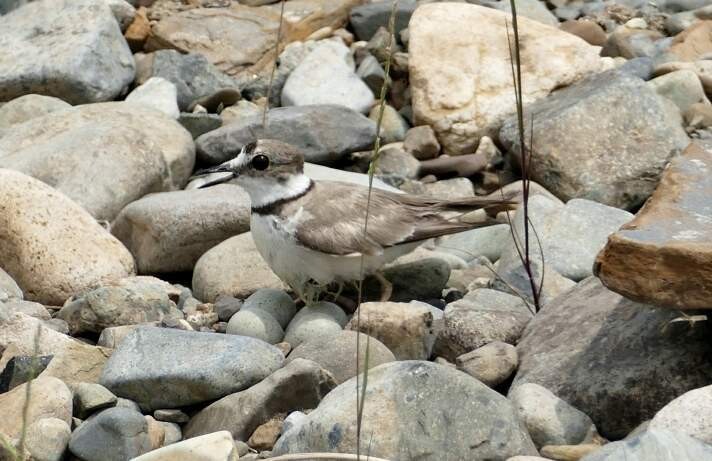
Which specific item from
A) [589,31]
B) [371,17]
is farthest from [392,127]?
[589,31]

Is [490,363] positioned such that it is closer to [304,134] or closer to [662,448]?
[662,448]

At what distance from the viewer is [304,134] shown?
27.7ft

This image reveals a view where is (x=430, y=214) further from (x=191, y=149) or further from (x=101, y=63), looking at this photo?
(x=101, y=63)

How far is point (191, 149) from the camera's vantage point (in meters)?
8.41

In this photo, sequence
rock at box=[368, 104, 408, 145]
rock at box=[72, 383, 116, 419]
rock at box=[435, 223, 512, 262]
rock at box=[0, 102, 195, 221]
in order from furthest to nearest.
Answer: rock at box=[368, 104, 408, 145]
rock at box=[0, 102, 195, 221]
rock at box=[435, 223, 512, 262]
rock at box=[72, 383, 116, 419]

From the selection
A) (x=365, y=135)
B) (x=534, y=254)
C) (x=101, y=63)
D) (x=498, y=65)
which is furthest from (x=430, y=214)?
(x=101, y=63)

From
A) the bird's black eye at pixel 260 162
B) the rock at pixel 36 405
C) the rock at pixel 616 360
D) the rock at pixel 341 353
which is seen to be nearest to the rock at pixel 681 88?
the bird's black eye at pixel 260 162

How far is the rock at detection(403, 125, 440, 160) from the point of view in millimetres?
8750

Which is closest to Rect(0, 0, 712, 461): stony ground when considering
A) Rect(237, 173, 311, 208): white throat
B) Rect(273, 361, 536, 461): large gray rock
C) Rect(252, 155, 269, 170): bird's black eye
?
Rect(273, 361, 536, 461): large gray rock

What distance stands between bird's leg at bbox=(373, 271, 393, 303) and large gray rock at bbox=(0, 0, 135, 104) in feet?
11.3

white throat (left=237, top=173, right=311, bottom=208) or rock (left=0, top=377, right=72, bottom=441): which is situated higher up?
rock (left=0, top=377, right=72, bottom=441)

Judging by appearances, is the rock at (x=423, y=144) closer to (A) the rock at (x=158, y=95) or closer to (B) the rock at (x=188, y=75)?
(B) the rock at (x=188, y=75)

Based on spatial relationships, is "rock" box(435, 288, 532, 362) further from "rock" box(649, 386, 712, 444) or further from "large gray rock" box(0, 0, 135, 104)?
"large gray rock" box(0, 0, 135, 104)

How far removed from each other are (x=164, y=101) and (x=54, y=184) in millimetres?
1695
